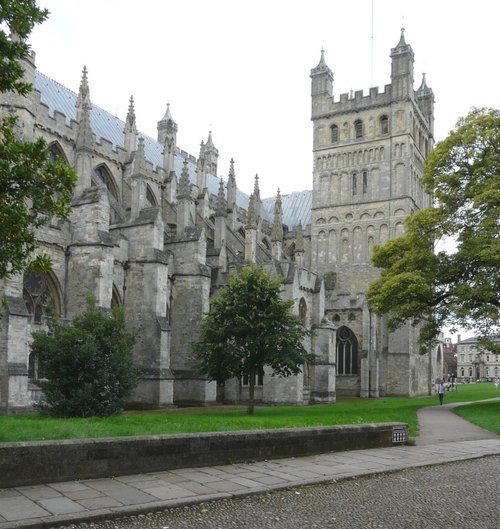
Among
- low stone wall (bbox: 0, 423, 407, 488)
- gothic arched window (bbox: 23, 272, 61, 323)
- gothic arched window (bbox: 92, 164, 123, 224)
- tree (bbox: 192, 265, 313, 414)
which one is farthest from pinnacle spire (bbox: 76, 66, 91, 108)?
low stone wall (bbox: 0, 423, 407, 488)

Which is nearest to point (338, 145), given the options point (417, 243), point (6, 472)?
point (417, 243)

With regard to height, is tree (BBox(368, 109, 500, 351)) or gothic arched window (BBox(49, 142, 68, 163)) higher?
gothic arched window (BBox(49, 142, 68, 163))

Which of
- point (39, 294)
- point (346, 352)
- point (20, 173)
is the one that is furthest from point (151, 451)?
point (346, 352)

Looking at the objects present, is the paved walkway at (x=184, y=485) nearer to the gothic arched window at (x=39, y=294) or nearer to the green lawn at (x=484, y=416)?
the green lawn at (x=484, y=416)

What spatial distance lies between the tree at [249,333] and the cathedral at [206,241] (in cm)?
430

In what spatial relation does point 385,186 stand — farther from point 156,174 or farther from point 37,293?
point 37,293

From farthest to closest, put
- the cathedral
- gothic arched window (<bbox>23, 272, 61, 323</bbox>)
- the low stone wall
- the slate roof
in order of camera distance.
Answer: the slate roof < the cathedral < gothic arched window (<bbox>23, 272, 61, 323</bbox>) < the low stone wall

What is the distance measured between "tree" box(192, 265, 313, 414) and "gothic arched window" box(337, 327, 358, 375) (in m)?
20.4

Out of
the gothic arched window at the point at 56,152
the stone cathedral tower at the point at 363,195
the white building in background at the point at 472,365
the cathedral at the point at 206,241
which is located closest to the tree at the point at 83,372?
the cathedral at the point at 206,241

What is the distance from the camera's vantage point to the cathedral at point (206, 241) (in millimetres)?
23703

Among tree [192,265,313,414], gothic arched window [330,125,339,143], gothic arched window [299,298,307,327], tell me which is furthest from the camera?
gothic arched window [330,125,339,143]

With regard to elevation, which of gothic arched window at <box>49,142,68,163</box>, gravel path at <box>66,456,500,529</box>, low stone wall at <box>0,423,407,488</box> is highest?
gothic arched window at <box>49,142,68,163</box>

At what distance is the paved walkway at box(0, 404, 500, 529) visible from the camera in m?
6.54

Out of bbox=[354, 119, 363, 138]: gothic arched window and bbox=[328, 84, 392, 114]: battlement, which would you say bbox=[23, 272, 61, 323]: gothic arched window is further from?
bbox=[328, 84, 392, 114]: battlement
